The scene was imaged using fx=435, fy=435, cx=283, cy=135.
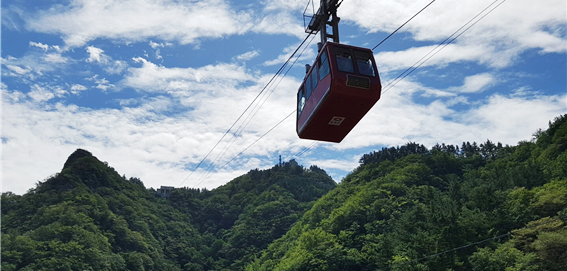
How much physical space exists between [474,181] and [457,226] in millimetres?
25411

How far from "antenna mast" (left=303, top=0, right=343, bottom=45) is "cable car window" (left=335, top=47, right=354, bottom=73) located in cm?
86

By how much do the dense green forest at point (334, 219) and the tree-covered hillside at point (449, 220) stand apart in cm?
17

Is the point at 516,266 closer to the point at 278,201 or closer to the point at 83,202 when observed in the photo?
the point at 83,202

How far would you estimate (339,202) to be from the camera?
103188 mm

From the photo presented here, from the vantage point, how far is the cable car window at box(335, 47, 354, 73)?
16.0m

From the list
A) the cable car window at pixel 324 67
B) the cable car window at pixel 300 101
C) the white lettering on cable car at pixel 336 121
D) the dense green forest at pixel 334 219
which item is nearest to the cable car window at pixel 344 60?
the cable car window at pixel 324 67

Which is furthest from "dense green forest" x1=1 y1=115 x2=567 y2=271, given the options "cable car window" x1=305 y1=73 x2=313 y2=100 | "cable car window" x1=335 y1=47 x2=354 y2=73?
"cable car window" x1=335 y1=47 x2=354 y2=73

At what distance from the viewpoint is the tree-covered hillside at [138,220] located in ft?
245

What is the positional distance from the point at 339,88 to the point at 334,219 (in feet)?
235

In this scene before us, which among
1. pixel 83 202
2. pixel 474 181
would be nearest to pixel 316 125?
pixel 474 181

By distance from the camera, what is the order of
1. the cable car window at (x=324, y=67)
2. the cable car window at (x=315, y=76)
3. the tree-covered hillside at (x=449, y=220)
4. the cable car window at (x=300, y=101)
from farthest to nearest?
the tree-covered hillside at (x=449, y=220)
the cable car window at (x=300, y=101)
the cable car window at (x=315, y=76)
the cable car window at (x=324, y=67)

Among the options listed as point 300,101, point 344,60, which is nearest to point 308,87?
point 300,101

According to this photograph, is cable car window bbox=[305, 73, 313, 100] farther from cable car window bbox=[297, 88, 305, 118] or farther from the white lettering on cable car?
the white lettering on cable car

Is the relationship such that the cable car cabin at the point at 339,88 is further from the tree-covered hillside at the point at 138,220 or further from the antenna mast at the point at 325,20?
the tree-covered hillside at the point at 138,220
